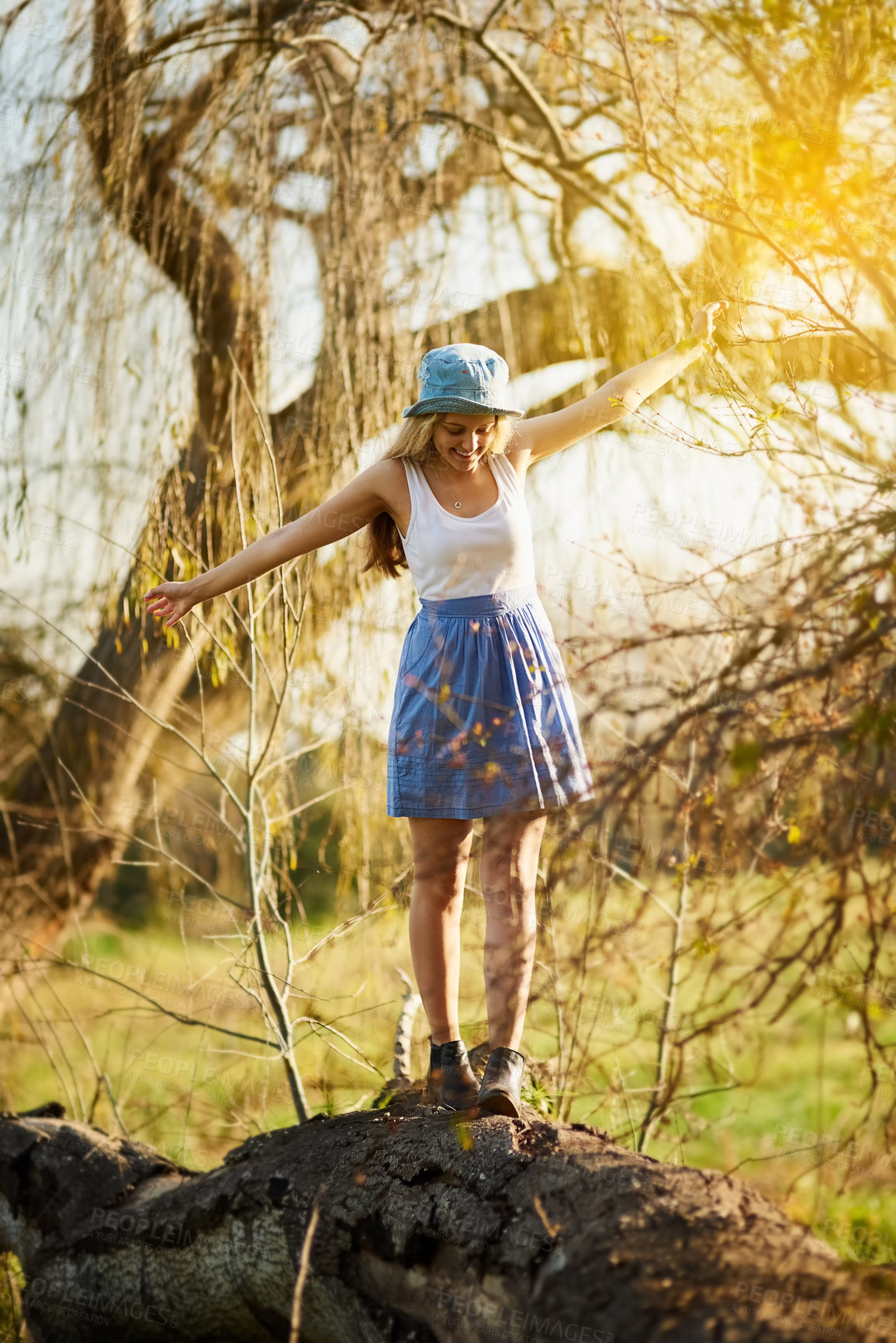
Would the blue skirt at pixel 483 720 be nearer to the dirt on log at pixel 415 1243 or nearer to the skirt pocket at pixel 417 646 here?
the skirt pocket at pixel 417 646

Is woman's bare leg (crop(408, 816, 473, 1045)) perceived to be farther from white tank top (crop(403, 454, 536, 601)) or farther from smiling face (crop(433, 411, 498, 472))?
smiling face (crop(433, 411, 498, 472))

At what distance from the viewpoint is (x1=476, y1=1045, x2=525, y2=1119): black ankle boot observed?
6.08 feet

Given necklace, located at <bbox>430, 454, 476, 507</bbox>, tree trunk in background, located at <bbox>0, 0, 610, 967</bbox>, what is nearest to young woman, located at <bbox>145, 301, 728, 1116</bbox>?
necklace, located at <bbox>430, 454, 476, 507</bbox>

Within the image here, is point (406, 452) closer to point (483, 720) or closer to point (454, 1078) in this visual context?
point (483, 720)

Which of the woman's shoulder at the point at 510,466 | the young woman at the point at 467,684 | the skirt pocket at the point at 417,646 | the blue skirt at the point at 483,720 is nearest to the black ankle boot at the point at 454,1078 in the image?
the young woman at the point at 467,684

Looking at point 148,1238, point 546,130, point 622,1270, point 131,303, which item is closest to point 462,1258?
point 622,1270

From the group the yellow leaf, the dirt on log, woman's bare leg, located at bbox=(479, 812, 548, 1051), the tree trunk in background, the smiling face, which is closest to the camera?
the dirt on log

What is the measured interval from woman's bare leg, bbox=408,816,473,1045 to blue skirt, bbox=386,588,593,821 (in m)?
0.06

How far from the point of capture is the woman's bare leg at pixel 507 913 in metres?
1.84

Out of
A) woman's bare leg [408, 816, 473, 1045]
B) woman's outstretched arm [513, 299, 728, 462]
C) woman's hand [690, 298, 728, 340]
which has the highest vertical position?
woman's hand [690, 298, 728, 340]

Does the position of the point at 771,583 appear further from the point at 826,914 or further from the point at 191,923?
the point at 191,923

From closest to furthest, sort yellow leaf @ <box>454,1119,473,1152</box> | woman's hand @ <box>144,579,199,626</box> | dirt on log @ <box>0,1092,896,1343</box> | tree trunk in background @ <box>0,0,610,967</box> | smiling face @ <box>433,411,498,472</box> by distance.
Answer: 1. dirt on log @ <box>0,1092,896,1343</box>
2. yellow leaf @ <box>454,1119,473,1152</box>
3. smiling face @ <box>433,411,498,472</box>
4. woman's hand @ <box>144,579,199,626</box>
5. tree trunk in background @ <box>0,0,610,967</box>

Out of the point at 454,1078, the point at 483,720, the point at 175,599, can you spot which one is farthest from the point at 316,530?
the point at 454,1078

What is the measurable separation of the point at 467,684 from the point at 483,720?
0.23ft
